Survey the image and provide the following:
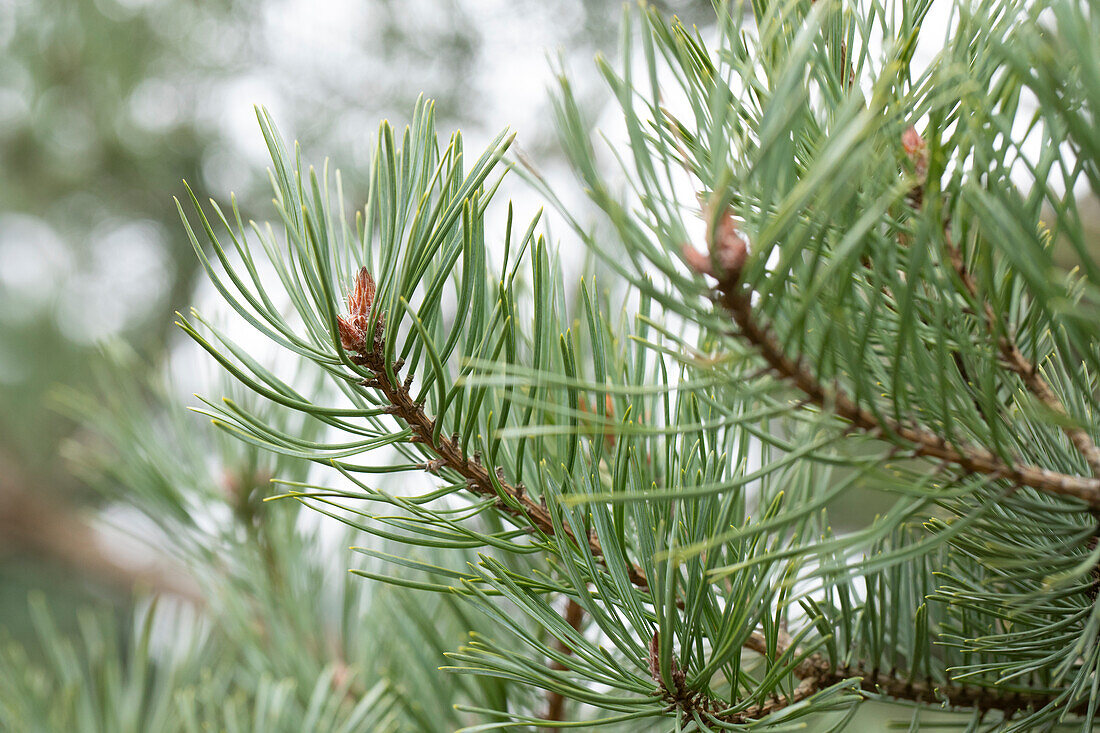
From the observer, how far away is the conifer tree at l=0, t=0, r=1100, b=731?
0.13 meters

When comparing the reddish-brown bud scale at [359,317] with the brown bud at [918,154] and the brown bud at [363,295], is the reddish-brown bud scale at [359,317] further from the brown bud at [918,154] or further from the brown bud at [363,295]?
the brown bud at [918,154]

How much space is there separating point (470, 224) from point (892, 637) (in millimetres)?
185

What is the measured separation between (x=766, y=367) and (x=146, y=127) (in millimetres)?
1371

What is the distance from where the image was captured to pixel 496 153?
0.17 m

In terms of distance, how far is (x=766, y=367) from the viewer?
0.47ft

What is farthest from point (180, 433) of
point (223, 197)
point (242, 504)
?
point (223, 197)

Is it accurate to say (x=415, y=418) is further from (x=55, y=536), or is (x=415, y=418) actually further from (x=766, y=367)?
(x=55, y=536)

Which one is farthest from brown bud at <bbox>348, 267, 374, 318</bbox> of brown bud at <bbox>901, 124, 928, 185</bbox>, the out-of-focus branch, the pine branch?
the out-of-focus branch

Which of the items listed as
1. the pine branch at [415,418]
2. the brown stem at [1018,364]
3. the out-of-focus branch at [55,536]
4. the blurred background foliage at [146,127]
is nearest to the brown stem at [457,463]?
the pine branch at [415,418]

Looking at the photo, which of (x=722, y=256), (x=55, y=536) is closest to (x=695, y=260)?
(x=722, y=256)

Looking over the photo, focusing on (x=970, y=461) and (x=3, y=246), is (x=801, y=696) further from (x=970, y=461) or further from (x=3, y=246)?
(x=3, y=246)

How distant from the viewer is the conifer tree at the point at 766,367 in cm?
13

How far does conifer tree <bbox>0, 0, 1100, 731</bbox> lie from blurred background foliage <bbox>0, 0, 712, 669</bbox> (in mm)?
820

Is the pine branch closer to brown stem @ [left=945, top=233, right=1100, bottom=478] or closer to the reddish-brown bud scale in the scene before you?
the reddish-brown bud scale
